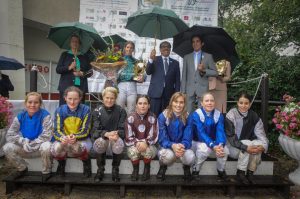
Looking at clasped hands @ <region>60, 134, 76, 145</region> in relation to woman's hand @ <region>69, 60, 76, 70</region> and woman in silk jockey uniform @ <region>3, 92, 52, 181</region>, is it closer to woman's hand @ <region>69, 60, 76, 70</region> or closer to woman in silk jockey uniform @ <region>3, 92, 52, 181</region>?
woman in silk jockey uniform @ <region>3, 92, 52, 181</region>

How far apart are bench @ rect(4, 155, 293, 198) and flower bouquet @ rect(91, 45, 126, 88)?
1460 mm

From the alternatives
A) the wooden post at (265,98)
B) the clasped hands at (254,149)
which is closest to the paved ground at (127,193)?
the clasped hands at (254,149)

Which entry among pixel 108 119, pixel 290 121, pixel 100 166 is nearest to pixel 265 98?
pixel 290 121

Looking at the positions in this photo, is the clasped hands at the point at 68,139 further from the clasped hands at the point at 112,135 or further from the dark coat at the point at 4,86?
the dark coat at the point at 4,86

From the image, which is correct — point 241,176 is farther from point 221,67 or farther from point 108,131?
point 221,67

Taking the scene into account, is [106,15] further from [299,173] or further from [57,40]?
[299,173]

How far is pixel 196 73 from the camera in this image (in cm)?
489

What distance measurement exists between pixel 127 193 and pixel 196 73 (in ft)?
7.00

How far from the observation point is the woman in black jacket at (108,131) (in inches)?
146

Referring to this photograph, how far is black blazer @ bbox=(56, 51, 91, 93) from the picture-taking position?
4.93 meters

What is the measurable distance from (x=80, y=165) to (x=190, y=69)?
7.32 feet

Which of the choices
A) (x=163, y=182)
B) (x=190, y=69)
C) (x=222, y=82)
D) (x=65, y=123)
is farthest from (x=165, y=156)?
(x=222, y=82)

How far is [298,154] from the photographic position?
420 cm

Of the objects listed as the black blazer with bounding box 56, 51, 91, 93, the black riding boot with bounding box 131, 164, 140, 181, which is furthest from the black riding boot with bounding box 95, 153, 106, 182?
the black blazer with bounding box 56, 51, 91, 93
